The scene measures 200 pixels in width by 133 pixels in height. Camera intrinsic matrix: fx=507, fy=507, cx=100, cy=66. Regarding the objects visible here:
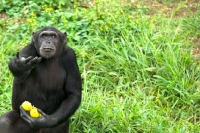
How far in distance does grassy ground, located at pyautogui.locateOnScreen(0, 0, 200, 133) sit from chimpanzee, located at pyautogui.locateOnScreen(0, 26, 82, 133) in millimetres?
579

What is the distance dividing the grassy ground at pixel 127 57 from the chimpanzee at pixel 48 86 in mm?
579

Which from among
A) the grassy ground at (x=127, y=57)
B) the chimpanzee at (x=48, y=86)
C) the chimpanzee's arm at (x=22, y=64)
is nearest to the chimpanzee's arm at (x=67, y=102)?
the chimpanzee at (x=48, y=86)

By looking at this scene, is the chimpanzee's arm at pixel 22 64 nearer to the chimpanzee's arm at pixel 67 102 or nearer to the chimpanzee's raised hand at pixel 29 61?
the chimpanzee's raised hand at pixel 29 61

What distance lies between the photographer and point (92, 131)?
5809 mm

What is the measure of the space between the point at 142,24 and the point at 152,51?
73 cm

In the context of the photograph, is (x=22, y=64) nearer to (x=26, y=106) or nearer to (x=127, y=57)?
(x=26, y=106)

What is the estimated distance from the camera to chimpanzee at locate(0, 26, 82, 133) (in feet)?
17.4

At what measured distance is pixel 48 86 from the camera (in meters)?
5.38

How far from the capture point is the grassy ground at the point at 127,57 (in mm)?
5977

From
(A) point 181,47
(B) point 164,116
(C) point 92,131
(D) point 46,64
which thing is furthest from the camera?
(A) point 181,47

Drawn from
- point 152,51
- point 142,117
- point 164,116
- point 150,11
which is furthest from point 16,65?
point 150,11

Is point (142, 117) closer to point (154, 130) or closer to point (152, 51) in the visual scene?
point (154, 130)

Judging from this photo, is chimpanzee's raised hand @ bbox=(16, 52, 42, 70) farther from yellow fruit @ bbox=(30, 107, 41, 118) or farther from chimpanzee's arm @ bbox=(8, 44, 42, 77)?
yellow fruit @ bbox=(30, 107, 41, 118)

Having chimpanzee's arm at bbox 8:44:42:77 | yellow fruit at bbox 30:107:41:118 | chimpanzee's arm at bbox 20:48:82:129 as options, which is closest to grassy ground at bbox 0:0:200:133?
chimpanzee's arm at bbox 20:48:82:129
